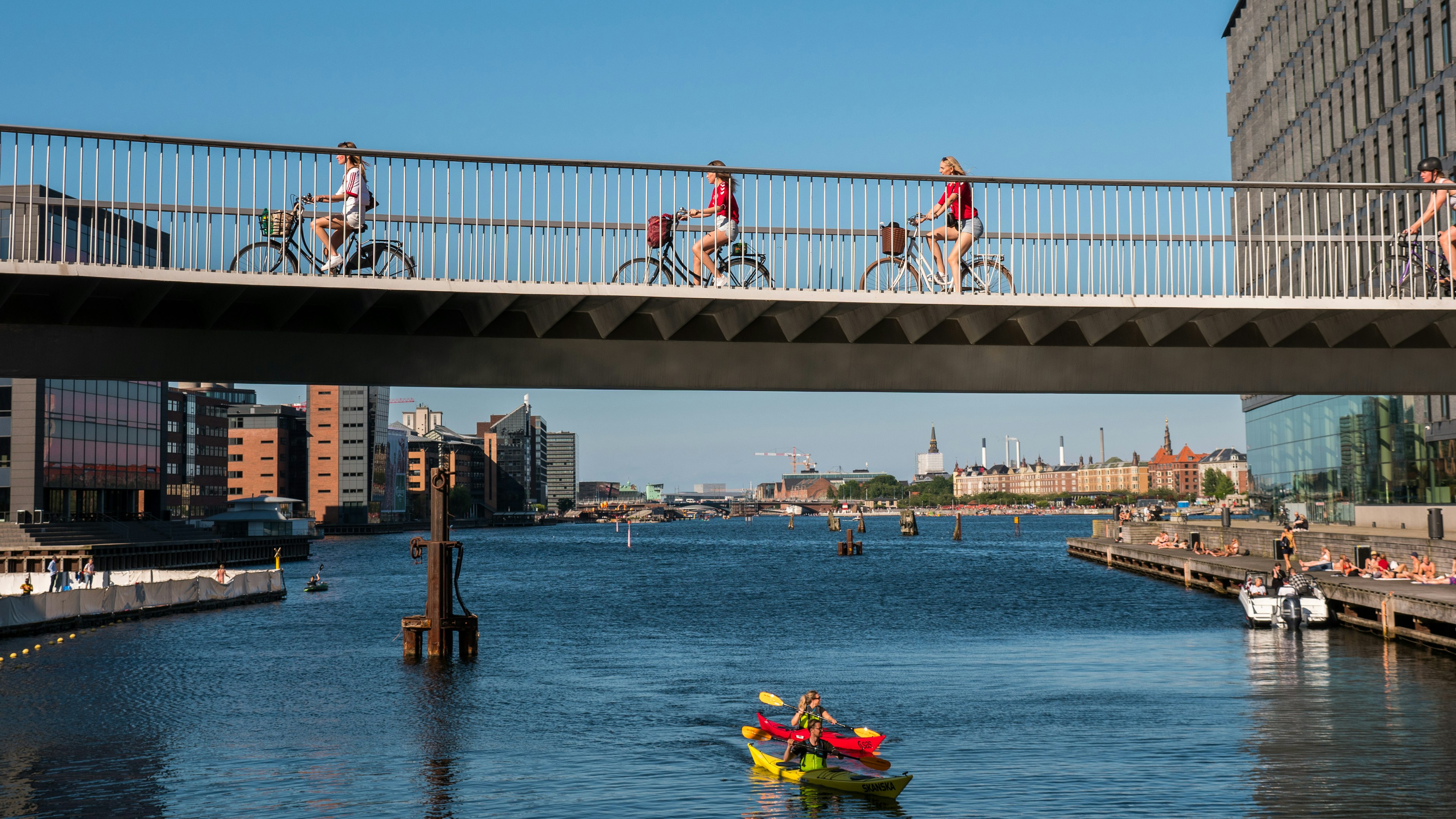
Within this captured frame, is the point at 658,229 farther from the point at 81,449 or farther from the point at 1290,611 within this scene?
the point at 81,449

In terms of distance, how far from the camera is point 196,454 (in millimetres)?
175875

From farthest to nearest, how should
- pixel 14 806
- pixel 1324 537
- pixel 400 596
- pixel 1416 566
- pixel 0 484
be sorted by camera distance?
pixel 0 484 < pixel 400 596 < pixel 1324 537 < pixel 1416 566 < pixel 14 806

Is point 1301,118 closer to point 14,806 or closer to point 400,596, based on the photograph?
point 400,596

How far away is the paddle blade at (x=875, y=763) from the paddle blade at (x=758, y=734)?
12.0ft

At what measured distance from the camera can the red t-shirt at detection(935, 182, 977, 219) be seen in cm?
2361

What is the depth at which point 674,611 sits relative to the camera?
2589 inches

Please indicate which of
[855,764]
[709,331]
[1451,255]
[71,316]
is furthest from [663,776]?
[1451,255]

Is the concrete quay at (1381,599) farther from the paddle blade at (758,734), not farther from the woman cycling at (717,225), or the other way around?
the woman cycling at (717,225)

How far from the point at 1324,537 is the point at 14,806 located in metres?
50.0

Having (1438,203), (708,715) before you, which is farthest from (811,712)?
(1438,203)

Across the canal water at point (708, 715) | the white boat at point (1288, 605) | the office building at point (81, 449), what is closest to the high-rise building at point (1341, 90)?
the white boat at point (1288, 605)

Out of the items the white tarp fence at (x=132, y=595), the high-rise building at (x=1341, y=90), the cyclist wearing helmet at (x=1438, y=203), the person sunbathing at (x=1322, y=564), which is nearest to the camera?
the cyclist wearing helmet at (x=1438, y=203)

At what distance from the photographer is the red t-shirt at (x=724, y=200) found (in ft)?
76.7

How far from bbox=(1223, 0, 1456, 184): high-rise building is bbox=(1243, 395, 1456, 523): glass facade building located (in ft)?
33.2
